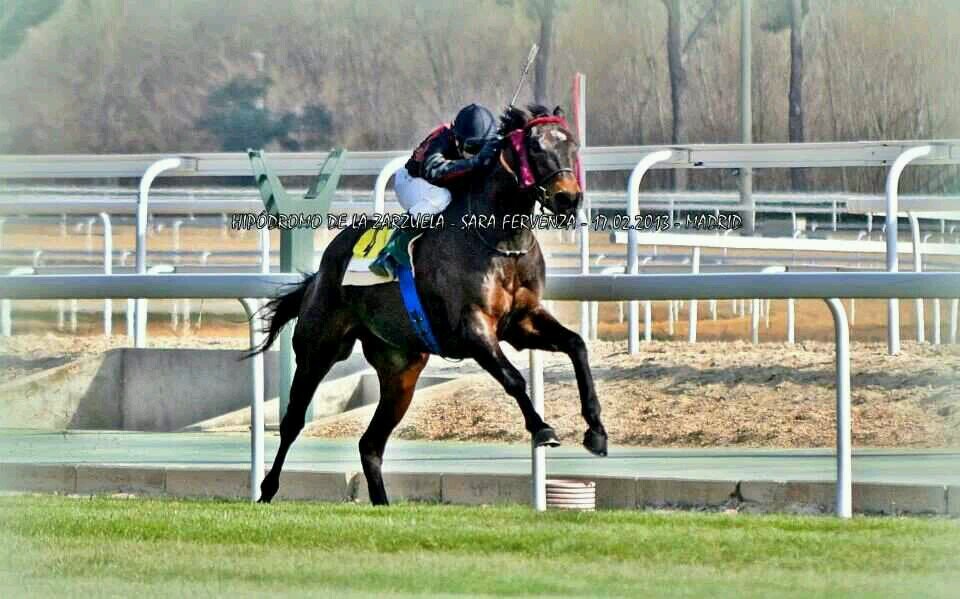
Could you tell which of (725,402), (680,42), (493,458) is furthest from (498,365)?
(680,42)

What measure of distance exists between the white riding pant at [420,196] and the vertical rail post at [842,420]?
135 cm

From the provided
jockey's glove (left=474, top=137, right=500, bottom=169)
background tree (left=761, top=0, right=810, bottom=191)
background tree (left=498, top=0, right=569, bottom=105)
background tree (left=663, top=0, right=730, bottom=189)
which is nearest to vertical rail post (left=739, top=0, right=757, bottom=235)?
background tree (left=761, top=0, right=810, bottom=191)

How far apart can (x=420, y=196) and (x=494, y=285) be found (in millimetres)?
537

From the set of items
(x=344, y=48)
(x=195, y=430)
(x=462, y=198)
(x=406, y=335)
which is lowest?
(x=195, y=430)

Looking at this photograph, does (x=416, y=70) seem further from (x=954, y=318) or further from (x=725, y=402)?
(x=725, y=402)

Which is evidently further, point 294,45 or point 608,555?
point 294,45

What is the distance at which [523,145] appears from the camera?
629 cm

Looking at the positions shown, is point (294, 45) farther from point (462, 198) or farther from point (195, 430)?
point (462, 198)

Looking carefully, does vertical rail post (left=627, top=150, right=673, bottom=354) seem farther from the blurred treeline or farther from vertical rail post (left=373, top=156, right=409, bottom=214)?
Result: the blurred treeline

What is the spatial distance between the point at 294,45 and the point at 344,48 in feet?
2.31

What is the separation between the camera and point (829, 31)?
18172 mm

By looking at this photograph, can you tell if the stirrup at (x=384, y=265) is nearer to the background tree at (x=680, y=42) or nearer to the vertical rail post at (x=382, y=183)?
the vertical rail post at (x=382, y=183)

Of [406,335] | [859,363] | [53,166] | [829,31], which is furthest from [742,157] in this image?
[829,31]

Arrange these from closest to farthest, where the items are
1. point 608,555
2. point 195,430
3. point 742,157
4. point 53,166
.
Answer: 1. point 608,555
2. point 742,157
3. point 195,430
4. point 53,166
